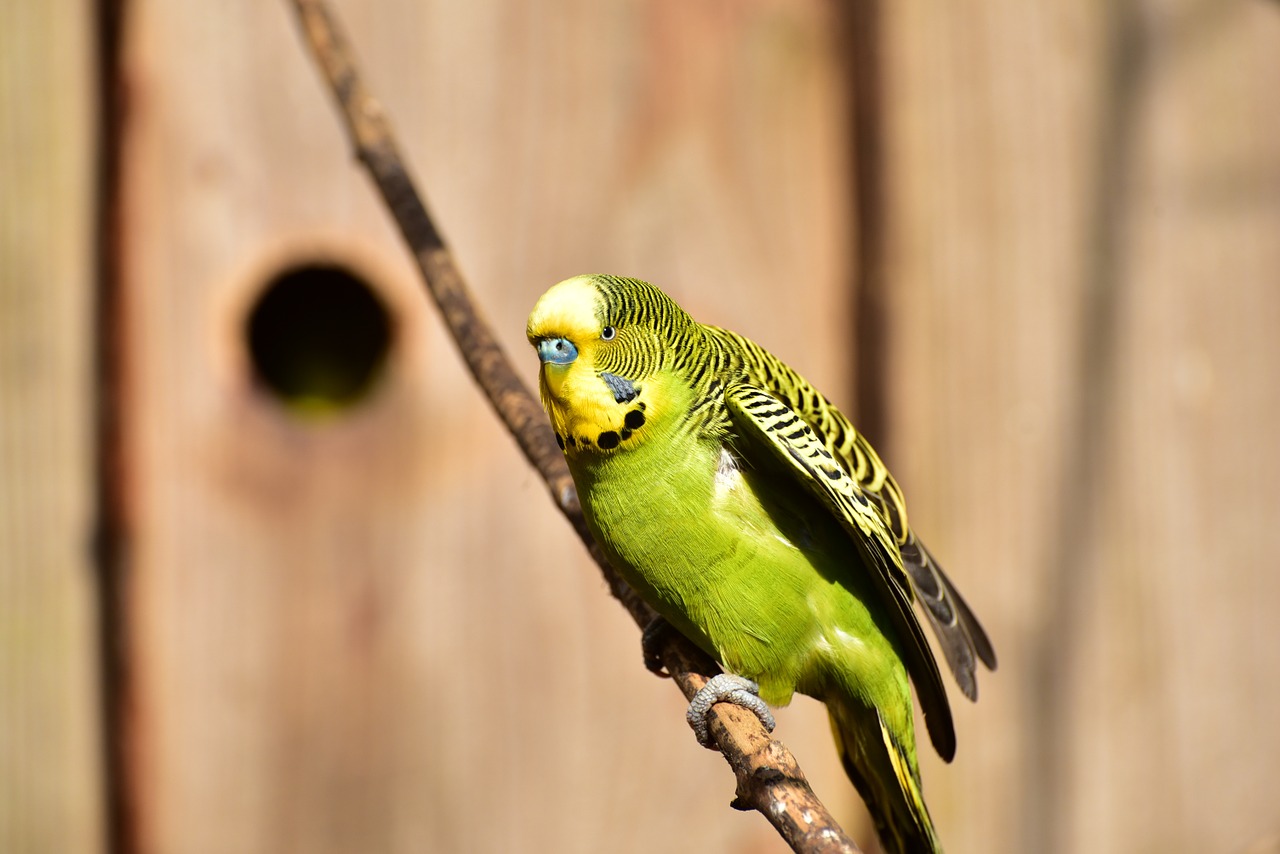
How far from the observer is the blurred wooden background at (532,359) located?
3.22 metres

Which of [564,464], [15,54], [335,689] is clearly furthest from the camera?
[335,689]

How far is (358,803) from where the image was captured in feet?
10.9

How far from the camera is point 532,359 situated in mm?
3414

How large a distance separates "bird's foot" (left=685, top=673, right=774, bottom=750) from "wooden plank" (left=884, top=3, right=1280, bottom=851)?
0.93m

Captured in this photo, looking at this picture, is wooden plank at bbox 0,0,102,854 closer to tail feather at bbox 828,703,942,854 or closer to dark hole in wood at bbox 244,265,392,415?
dark hole in wood at bbox 244,265,392,415

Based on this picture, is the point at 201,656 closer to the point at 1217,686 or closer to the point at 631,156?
the point at 631,156

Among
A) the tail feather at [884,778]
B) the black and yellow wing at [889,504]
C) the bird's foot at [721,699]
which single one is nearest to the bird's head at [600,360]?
the black and yellow wing at [889,504]

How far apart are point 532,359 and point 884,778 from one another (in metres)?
1.35

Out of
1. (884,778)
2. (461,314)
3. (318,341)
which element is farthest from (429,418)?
(884,778)

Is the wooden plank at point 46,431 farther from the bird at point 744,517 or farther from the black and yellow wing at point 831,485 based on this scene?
the black and yellow wing at point 831,485

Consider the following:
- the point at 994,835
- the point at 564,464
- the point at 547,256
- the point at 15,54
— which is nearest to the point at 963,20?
the point at 547,256

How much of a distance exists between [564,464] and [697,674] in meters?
0.50

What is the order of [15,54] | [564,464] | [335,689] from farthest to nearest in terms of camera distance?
[335,689]
[15,54]
[564,464]

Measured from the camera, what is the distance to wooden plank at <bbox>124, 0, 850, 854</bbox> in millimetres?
3232
